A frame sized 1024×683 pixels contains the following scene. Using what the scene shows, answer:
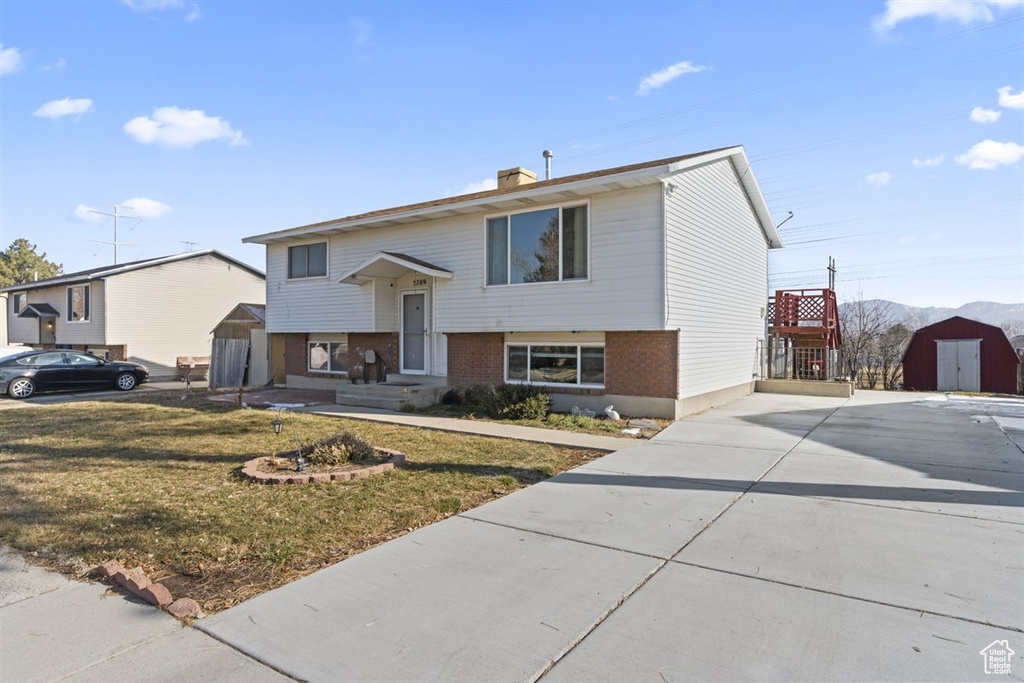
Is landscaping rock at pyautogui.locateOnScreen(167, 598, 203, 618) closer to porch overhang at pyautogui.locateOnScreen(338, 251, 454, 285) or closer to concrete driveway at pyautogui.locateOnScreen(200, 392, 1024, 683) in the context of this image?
concrete driveway at pyautogui.locateOnScreen(200, 392, 1024, 683)

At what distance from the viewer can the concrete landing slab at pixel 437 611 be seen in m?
2.97

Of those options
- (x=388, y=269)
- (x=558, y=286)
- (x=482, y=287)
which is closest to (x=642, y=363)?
(x=558, y=286)

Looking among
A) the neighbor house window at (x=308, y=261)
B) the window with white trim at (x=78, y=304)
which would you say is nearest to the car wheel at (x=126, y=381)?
the neighbor house window at (x=308, y=261)

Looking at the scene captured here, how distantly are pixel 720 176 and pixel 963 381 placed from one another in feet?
58.9

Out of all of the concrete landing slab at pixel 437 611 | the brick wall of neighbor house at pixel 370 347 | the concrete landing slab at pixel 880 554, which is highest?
the brick wall of neighbor house at pixel 370 347

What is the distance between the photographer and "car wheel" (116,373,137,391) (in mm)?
19031

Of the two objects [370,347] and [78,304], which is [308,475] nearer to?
[370,347]

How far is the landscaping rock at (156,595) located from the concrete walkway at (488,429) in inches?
234

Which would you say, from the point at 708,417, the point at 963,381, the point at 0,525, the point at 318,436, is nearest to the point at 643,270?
the point at 708,417

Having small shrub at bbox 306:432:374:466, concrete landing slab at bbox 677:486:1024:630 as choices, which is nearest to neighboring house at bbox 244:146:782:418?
small shrub at bbox 306:432:374:466

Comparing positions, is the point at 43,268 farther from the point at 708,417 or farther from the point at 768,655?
the point at 768,655

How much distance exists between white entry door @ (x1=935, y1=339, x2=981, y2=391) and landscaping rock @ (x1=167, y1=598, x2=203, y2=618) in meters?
29.1

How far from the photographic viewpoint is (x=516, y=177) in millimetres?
16578

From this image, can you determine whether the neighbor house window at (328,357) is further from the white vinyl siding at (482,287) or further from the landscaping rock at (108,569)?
the landscaping rock at (108,569)
